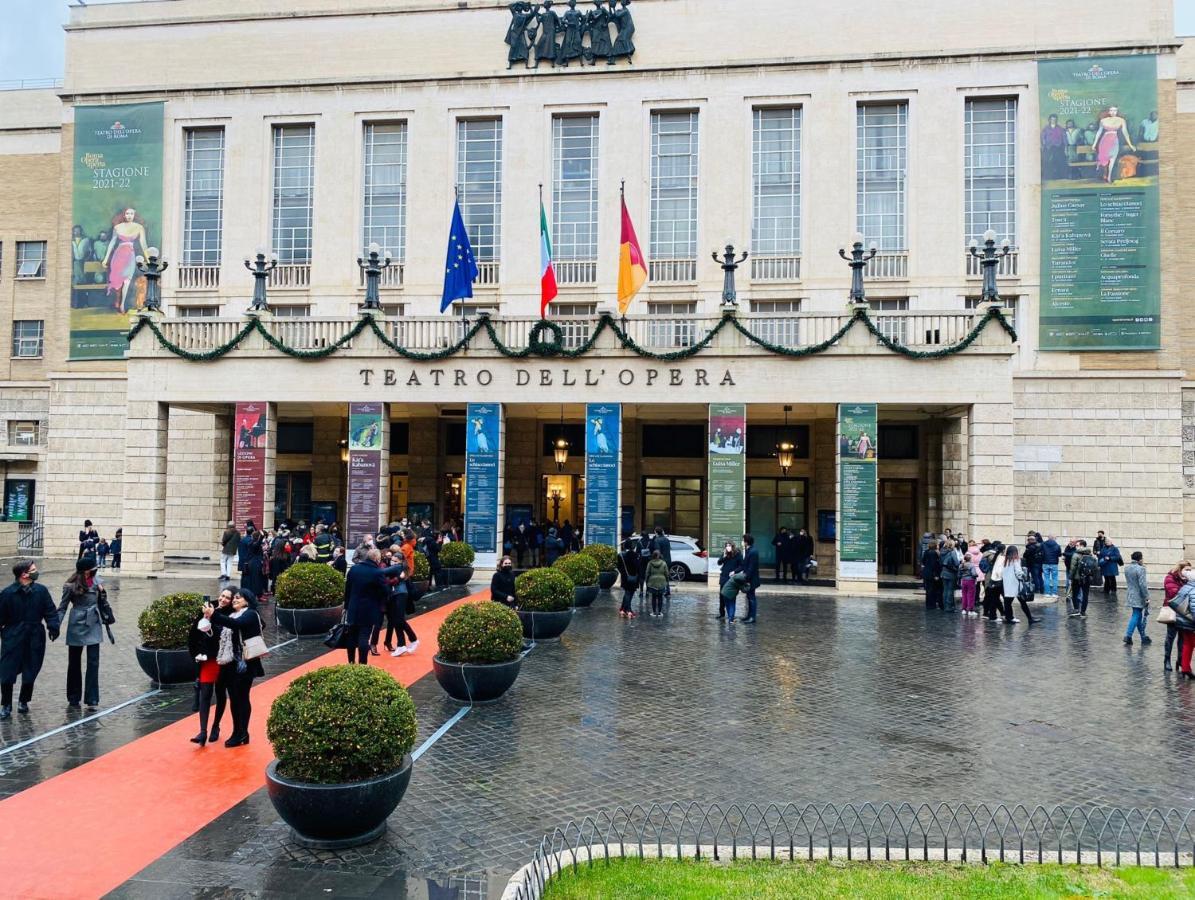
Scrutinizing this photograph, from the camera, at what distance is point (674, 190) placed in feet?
94.6

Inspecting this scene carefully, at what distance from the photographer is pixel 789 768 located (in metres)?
8.34

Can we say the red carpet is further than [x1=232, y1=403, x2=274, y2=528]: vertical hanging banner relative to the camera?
No

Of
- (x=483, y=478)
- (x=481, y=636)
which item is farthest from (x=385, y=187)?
(x=481, y=636)

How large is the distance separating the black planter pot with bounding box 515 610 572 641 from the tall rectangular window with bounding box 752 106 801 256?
18.6 metres

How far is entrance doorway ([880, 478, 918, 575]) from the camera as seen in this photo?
94.6 ft

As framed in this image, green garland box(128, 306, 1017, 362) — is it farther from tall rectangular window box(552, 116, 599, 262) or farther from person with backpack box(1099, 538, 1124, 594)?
tall rectangular window box(552, 116, 599, 262)

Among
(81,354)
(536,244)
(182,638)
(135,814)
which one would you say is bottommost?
(135,814)

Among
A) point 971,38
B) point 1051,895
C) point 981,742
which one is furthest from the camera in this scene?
point 971,38

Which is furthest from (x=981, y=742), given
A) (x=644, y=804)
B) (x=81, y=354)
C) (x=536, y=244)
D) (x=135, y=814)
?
(x=81, y=354)

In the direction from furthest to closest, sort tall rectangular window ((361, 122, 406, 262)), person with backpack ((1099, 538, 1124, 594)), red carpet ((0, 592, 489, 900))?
tall rectangular window ((361, 122, 406, 262)) → person with backpack ((1099, 538, 1124, 594)) → red carpet ((0, 592, 489, 900))

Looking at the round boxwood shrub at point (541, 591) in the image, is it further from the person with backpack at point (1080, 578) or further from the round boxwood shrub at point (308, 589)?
the person with backpack at point (1080, 578)

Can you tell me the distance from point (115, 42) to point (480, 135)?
15.9 meters

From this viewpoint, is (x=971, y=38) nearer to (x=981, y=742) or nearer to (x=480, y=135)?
(x=480, y=135)

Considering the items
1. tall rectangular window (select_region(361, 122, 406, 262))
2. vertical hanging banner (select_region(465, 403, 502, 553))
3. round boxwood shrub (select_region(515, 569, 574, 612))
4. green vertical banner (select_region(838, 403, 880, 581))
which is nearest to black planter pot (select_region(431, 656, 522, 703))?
round boxwood shrub (select_region(515, 569, 574, 612))
